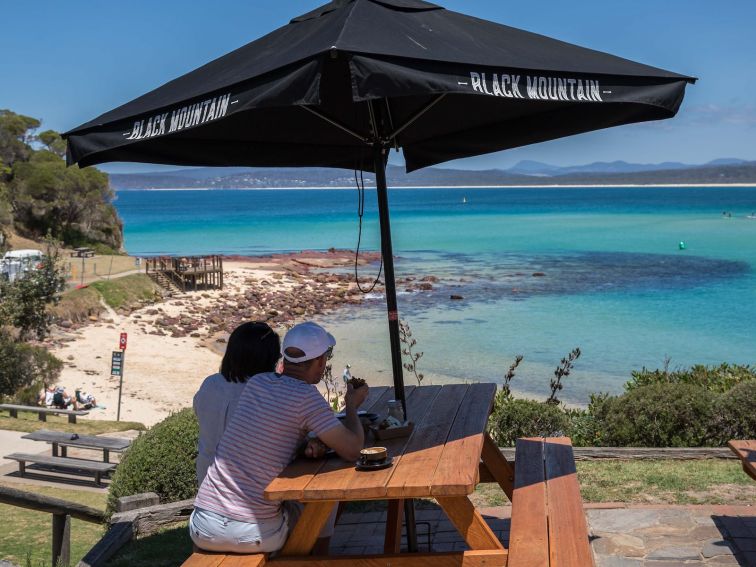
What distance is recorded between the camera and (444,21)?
4090mm

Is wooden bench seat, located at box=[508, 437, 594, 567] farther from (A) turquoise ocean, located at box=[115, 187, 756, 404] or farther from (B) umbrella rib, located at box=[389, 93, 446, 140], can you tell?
(A) turquoise ocean, located at box=[115, 187, 756, 404]

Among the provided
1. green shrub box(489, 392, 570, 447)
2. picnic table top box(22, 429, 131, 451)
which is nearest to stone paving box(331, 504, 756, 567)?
green shrub box(489, 392, 570, 447)

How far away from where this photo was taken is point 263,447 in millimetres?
3457

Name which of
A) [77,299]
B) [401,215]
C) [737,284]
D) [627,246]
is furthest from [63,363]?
[401,215]

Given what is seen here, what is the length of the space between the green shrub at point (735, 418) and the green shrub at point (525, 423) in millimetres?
1290

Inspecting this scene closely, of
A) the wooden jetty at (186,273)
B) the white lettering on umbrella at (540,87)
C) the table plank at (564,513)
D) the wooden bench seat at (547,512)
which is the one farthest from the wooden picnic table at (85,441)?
the wooden jetty at (186,273)

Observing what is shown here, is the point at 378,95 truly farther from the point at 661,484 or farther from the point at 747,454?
the point at 661,484

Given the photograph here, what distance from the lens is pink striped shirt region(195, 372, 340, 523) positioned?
11.3 feet

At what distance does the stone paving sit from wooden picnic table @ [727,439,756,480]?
47cm

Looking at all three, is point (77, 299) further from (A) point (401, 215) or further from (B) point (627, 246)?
(A) point (401, 215)

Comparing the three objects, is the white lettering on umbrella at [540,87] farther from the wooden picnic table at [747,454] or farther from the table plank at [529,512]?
the wooden picnic table at [747,454]

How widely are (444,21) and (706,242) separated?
228 feet

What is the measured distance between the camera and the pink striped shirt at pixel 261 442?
3.43m

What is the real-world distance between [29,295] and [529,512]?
2509 cm
